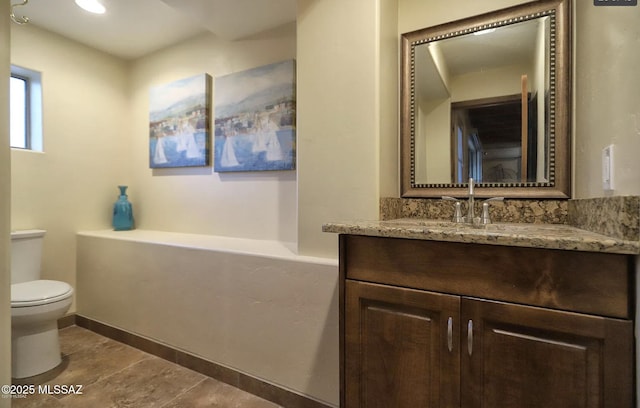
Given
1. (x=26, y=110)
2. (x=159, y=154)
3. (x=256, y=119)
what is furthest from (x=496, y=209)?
(x=26, y=110)

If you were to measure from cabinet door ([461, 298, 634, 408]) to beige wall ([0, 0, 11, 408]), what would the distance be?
1810 mm

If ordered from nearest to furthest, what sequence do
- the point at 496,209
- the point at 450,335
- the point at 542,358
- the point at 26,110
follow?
the point at 542,358, the point at 450,335, the point at 496,209, the point at 26,110

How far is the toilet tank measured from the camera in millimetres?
2068

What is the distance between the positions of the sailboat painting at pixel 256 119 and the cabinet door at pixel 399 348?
1253 mm

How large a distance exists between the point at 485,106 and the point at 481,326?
42.6 inches

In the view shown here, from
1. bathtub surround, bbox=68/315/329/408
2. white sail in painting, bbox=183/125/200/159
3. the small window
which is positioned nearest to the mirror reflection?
bathtub surround, bbox=68/315/329/408

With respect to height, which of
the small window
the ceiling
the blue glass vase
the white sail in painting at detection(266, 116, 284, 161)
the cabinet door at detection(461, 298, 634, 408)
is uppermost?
the ceiling

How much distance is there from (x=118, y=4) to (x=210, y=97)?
0.80m

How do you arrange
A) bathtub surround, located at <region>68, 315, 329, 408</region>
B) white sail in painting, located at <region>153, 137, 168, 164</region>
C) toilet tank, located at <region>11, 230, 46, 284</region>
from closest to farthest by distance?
bathtub surround, located at <region>68, 315, 329, 408</region> < toilet tank, located at <region>11, 230, 46, 284</region> < white sail in painting, located at <region>153, 137, 168, 164</region>

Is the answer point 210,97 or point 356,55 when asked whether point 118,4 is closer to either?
point 210,97

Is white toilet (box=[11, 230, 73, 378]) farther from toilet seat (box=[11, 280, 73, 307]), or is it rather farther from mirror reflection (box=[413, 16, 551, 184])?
mirror reflection (box=[413, 16, 551, 184])

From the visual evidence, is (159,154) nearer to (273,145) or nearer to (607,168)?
(273,145)

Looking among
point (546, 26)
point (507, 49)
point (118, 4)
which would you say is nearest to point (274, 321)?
point (507, 49)

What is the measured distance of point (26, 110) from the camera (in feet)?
7.90
